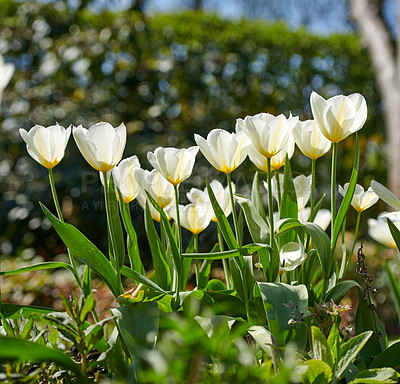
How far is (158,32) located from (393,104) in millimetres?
2073

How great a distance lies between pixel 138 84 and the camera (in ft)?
12.9

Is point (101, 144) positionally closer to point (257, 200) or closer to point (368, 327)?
point (257, 200)

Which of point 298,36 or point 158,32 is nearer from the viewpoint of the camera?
point 158,32

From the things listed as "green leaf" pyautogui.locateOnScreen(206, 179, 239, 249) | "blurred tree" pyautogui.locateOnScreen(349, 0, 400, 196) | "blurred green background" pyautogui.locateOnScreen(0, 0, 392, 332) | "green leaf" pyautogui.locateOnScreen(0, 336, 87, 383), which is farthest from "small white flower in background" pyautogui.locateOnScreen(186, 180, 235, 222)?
"blurred tree" pyautogui.locateOnScreen(349, 0, 400, 196)

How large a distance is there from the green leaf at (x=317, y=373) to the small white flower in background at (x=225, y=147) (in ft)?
1.16

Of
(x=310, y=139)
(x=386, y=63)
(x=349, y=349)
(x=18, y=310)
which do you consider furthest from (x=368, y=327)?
(x=386, y=63)

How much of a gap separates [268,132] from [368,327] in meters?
0.36

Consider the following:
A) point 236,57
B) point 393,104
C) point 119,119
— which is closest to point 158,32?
point 236,57

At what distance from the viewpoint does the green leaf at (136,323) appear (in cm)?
67

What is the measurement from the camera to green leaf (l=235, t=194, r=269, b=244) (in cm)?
82

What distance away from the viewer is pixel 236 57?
4.40 m

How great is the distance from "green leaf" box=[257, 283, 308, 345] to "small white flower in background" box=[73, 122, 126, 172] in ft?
1.00

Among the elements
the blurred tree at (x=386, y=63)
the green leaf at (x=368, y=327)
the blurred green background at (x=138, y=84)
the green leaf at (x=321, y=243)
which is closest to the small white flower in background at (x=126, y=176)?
the green leaf at (x=321, y=243)

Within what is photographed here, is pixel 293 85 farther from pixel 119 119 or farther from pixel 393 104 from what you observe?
pixel 119 119
